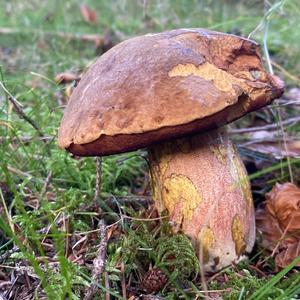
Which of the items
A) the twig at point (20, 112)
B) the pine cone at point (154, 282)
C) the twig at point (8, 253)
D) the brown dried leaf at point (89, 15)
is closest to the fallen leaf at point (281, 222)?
the pine cone at point (154, 282)

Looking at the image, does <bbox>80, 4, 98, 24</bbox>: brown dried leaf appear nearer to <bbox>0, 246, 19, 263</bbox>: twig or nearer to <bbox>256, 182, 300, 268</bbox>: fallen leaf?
<bbox>256, 182, 300, 268</bbox>: fallen leaf

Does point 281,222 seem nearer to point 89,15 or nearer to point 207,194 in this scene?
point 207,194

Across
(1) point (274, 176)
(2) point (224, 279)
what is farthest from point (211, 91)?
(1) point (274, 176)

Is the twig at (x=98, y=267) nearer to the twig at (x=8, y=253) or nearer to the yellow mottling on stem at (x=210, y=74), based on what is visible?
the twig at (x=8, y=253)

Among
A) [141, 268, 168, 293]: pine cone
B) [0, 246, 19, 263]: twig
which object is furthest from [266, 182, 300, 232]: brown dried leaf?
[0, 246, 19, 263]: twig

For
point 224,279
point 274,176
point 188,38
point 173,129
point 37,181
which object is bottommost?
point 224,279

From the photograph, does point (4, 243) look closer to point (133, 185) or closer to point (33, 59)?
point (133, 185)
